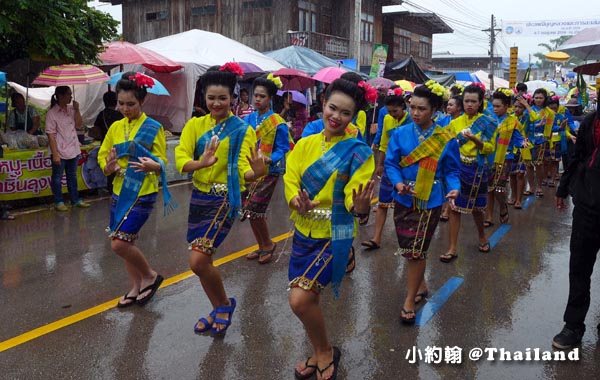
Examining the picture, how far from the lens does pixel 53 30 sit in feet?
25.2

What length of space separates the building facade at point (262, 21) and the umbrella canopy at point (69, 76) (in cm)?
1349

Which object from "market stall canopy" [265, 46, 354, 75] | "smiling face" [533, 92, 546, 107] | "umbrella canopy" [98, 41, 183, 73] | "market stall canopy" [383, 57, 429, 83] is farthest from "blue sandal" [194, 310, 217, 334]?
"market stall canopy" [383, 57, 429, 83]

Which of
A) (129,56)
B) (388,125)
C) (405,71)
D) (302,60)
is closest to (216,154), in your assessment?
(388,125)

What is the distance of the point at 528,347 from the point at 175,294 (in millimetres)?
2784

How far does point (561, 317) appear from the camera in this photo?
4.25m

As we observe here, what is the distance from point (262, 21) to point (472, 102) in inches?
709

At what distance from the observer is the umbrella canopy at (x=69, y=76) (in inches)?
300

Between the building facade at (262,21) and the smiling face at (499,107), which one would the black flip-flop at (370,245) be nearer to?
the smiling face at (499,107)

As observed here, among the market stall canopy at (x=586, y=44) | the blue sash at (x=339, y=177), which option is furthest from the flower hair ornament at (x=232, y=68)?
the market stall canopy at (x=586, y=44)

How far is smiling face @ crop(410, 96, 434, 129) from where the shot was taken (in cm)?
Answer: 407

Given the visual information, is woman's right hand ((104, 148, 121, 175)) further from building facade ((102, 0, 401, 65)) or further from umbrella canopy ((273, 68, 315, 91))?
building facade ((102, 0, 401, 65))

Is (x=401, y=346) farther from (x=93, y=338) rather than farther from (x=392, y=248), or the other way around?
(x=392, y=248)

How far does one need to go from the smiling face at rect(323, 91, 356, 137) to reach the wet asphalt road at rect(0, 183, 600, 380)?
1.53 m

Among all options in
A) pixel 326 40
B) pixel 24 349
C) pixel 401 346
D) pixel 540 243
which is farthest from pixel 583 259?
pixel 326 40
